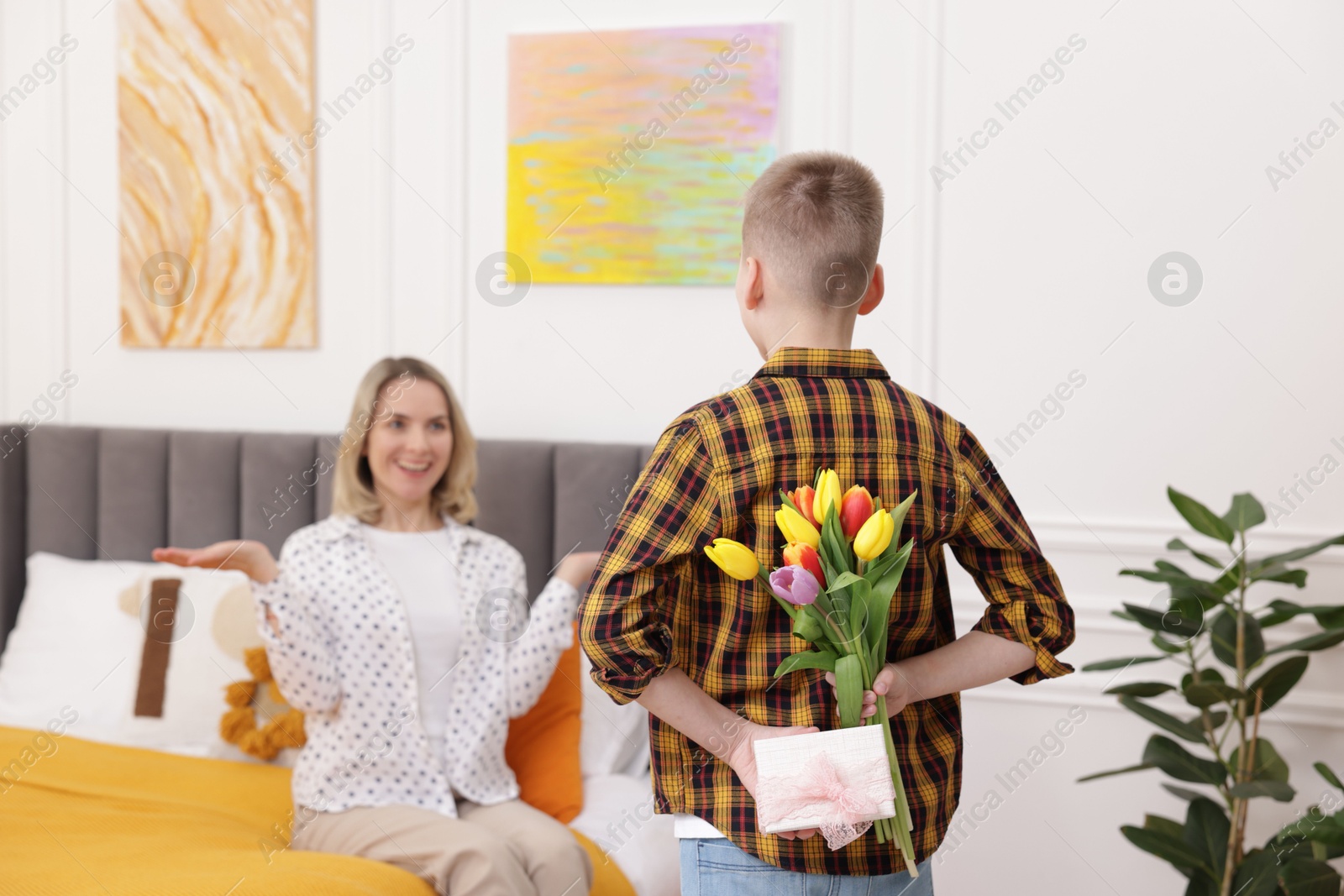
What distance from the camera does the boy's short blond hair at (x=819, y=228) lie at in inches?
41.9

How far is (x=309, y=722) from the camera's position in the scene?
2131 mm

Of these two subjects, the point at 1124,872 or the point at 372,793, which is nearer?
the point at 372,793

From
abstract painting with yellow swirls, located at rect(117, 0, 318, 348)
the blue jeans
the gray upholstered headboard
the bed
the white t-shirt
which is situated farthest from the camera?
abstract painting with yellow swirls, located at rect(117, 0, 318, 348)

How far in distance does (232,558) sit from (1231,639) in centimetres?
186

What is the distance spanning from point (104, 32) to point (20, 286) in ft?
2.53

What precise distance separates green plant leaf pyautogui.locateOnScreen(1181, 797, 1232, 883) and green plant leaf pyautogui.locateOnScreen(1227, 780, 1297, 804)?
123 mm

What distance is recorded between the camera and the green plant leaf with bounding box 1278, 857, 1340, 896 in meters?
Answer: 1.85

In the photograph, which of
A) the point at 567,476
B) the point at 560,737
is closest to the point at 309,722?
the point at 560,737

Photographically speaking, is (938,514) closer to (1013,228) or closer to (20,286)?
(1013,228)

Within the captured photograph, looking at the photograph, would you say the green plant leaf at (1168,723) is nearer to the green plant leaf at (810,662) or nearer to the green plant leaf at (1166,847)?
the green plant leaf at (1166,847)

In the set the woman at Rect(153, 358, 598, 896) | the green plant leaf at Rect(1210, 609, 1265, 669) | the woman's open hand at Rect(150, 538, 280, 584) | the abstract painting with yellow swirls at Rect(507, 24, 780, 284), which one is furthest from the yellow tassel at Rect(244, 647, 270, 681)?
the green plant leaf at Rect(1210, 609, 1265, 669)

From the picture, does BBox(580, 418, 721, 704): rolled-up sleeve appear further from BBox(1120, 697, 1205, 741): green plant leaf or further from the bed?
BBox(1120, 697, 1205, 741): green plant leaf

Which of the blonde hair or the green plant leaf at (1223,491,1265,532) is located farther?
the blonde hair

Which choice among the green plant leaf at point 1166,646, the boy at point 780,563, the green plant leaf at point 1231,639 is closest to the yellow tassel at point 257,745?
the boy at point 780,563
